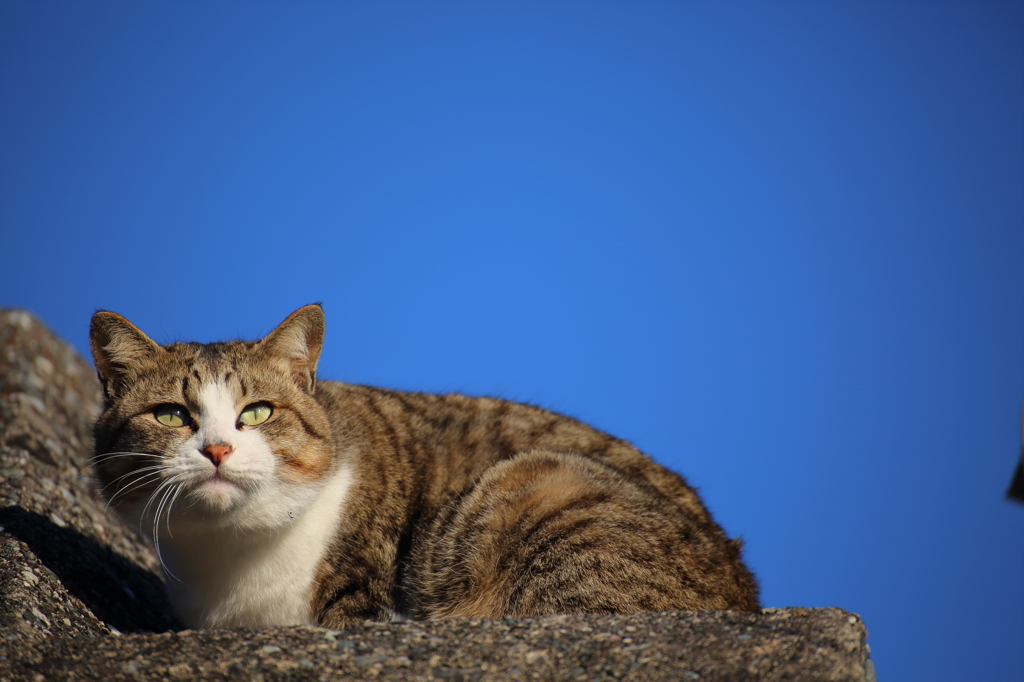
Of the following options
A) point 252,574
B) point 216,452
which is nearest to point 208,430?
point 216,452

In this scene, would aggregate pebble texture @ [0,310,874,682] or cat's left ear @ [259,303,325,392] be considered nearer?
aggregate pebble texture @ [0,310,874,682]

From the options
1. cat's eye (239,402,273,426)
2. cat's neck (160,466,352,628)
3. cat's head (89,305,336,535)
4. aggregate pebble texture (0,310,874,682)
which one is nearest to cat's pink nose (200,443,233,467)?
cat's head (89,305,336,535)

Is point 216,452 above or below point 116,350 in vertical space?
below

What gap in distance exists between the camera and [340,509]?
159 inches

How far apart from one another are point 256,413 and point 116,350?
79 cm

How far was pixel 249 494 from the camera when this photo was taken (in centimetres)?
361

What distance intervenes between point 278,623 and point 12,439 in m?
3.35

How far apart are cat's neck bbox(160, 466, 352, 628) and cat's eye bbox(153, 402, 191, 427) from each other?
55cm

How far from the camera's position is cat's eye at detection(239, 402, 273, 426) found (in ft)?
12.5

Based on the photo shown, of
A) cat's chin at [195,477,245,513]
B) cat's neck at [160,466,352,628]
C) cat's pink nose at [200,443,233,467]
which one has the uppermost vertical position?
cat's pink nose at [200,443,233,467]

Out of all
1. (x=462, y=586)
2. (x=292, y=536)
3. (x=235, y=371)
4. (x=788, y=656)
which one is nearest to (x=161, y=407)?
(x=235, y=371)

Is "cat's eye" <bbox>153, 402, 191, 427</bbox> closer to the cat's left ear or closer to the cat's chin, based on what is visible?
the cat's chin

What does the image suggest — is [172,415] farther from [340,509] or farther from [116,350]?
[340,509]

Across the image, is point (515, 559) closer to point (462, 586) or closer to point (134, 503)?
point (462, 586)
